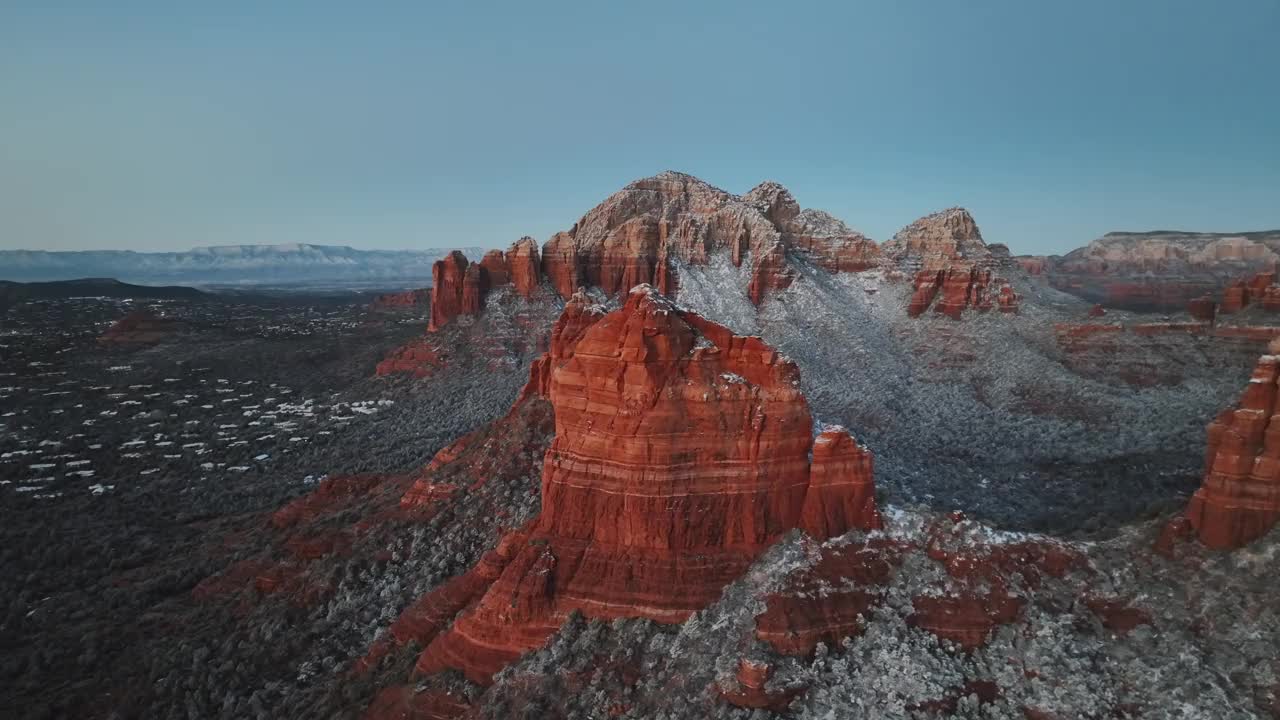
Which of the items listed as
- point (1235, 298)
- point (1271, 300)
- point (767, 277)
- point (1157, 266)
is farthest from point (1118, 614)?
point (1157, 266)

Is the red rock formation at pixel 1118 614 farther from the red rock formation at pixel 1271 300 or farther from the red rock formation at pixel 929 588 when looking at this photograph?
the red rock formation at pixel 1271 300

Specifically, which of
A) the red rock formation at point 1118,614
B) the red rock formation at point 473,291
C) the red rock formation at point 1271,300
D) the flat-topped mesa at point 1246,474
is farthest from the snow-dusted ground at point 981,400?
the red rock formation at point 473,291

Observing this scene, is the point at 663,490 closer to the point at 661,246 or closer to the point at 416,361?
the point at 661,246

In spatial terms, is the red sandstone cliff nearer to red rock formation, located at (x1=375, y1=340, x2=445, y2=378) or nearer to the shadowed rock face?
the shadowed rock face

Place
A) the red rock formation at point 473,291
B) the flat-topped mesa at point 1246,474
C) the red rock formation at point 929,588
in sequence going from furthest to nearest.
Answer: the red rock formation at point 473,291, the flat-topped mesa at point 1246,474, the red rock formation at point 929,588

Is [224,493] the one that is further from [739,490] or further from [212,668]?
[739,490]
